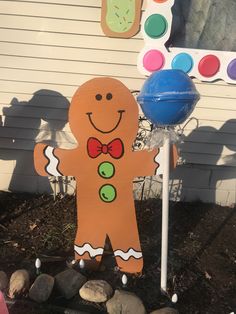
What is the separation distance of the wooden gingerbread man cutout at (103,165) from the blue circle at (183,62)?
4.00 ft

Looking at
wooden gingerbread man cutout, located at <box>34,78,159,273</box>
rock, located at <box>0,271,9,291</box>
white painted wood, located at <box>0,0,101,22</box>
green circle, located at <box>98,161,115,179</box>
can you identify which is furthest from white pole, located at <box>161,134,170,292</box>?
white painted wood, located at <box>0,0,101,22</box>

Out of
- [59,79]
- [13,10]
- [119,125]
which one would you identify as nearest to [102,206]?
[119,125]

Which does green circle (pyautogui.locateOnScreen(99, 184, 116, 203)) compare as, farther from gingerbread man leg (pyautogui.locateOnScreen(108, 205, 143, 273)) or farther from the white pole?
the white pole

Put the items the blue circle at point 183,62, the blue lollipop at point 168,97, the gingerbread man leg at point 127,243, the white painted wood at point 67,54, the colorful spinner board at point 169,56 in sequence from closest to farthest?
the blue lollipop at point 168,97
the gingerbread man leg at point 127,243
the colorful spinner board at point 169,56
the blue circle at point 183,62
the white painted wood at point 67,54

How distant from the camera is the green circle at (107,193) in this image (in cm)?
339

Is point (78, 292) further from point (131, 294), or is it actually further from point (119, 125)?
point (119, 125)

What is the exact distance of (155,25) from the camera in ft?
13.6

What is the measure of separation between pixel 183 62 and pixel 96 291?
2.19m

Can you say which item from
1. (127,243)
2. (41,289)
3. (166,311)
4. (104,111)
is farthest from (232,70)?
(41,289)

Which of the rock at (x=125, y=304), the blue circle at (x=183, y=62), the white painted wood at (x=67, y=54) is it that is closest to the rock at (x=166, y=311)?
the rock at (x=125, y=304)

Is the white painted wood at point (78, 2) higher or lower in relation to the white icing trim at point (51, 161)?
higher

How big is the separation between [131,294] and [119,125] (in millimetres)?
1172

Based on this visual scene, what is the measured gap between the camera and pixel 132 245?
3.44 metres

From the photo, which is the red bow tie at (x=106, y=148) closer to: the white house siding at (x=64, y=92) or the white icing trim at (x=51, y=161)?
the white icing trim at (x=51, y=161)
